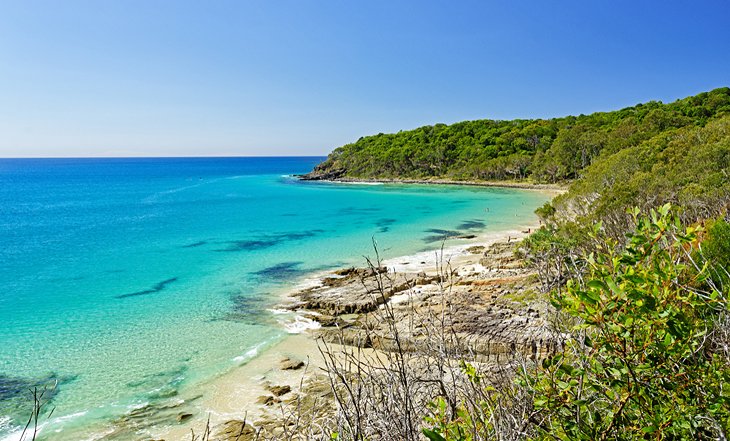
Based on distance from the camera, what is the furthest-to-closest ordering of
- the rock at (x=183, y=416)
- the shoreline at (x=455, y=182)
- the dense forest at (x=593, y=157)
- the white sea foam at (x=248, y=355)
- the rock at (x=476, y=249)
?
the shoreline at (x=455, y=182), the rock at (x=476, y=249), the dense forest at (x=593, y=157), the white sea foam at (x=248, y=355), the rock at (x=183, y=416)

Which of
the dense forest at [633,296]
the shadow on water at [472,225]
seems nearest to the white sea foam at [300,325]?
the dense forest at [633,296]

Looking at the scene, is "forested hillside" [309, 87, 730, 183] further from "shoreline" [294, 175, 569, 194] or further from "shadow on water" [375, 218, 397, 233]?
"shadow on water" [375, 218, 397, 233]

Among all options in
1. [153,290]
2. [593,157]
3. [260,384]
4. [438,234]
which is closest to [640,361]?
[260,384]

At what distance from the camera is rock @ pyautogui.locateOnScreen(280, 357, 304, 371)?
41.3 feet

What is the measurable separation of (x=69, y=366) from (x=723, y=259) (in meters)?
16.5

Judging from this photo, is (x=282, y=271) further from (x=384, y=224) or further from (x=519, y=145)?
(x=519, y=145)

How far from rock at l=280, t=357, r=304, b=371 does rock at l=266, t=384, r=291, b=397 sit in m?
1.10

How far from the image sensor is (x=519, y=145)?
8325cm

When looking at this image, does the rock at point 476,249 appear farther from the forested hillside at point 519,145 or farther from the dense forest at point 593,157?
the forested hillside at point 519,145

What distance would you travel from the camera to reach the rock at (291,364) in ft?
41.3

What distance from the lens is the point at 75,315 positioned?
58.6 feet

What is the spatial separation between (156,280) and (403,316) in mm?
15319

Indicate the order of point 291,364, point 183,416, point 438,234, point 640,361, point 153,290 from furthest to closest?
1. point 438,234
2. point 153,290
3. point 291,364
4. point 183,416
5. point 640,361

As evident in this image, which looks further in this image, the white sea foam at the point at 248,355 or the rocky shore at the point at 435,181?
the rocky shore at the point at 435,181
